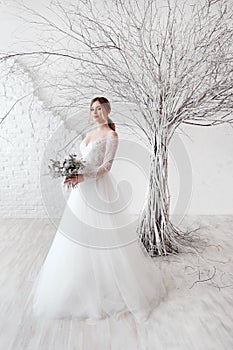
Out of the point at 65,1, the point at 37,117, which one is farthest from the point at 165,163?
the point at 65,1

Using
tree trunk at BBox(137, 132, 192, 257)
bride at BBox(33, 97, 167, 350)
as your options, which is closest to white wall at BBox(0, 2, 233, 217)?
tree trunk at BBox(137, 132, 192, 257)

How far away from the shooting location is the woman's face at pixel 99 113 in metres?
2.63

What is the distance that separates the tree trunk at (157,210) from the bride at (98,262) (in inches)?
29.0

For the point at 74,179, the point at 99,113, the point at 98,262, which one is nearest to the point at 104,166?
the point at 74,179

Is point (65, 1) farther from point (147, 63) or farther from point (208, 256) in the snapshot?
point (208, 256)

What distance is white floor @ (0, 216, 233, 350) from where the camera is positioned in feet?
6.85

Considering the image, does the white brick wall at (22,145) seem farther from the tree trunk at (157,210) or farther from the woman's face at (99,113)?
the woman's face at (99,113)

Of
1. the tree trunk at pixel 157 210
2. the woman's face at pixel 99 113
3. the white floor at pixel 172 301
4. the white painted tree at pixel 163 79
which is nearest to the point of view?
the white floor at pixel 172 301

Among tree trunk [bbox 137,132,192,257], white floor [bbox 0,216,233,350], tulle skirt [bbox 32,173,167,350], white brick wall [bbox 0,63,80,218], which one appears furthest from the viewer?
white brick wall [bbox 0,63,80,218]

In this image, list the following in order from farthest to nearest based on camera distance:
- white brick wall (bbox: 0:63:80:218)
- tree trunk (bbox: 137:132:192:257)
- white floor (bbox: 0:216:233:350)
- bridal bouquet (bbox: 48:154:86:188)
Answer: white brick wall (bbox: 0:63:80:218) → tree trunk (bbox: 137:132:192:257) → bridal bouquet (bbox: 48:154:86:188) → white floor (bbox: 0:216:233:350)

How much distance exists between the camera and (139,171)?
4762 millimetres

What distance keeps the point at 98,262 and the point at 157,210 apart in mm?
1103

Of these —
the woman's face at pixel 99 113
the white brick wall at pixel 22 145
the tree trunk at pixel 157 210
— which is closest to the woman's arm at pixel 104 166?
the woman's face at pixel 99 113

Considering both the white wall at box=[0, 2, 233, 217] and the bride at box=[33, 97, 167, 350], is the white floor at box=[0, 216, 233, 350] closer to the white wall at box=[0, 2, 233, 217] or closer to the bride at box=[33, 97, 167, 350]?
the bride at box=[33, 97, 167, 350]
